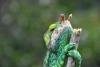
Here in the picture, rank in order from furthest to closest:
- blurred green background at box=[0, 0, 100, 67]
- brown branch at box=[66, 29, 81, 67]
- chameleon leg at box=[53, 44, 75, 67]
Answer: blurred green background at box=[0, 0, 100, 67] < chameleon leg at box=[53, 44, 75, 67] < brown branch at box=[66, 29, 81, 67]

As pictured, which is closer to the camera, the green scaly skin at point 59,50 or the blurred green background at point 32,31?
the green scaly skin at point 59,50

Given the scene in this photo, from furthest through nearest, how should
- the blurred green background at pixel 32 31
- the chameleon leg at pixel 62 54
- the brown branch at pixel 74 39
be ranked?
the blurred green background at pixel 32 31
the chameleon leg at pixel 62 54
the brown branch at pixel 74 39

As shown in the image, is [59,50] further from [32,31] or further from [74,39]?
[32,31]

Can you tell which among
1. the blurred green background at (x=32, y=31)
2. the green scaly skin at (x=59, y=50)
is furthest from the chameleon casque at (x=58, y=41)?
the blurred green background at (x=32, y=31)

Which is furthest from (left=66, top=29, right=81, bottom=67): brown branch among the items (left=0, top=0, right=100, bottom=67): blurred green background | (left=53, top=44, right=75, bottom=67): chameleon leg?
(left=0, top=0, right=100, bottom=67): blurred green background

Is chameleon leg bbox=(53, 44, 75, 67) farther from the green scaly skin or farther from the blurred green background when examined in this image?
the blurred green background

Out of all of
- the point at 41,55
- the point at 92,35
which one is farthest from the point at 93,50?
the point at 41,55

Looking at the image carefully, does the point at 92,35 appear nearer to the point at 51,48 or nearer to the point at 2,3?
the point at 2,3

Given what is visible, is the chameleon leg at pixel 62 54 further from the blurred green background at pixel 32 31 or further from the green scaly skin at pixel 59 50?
the blurred green background at pixel 32 31
